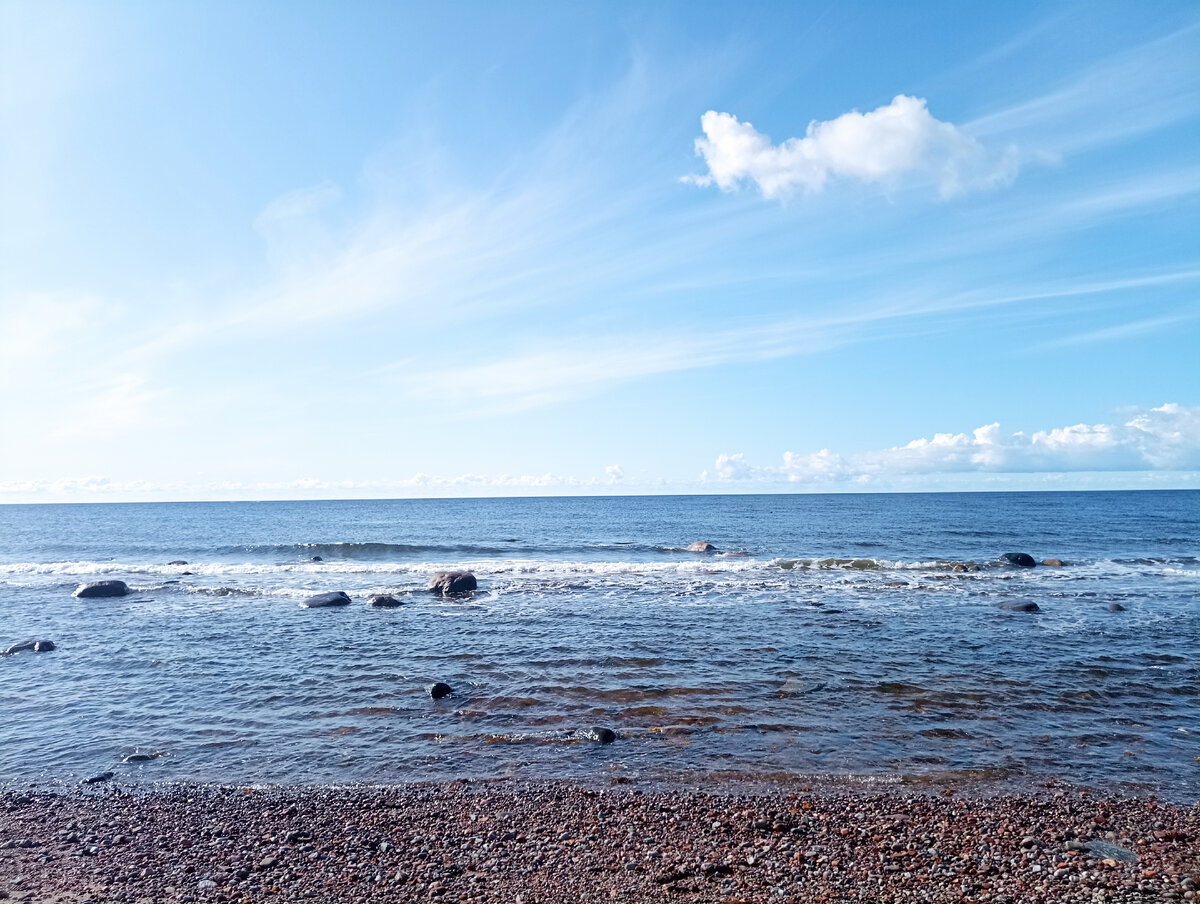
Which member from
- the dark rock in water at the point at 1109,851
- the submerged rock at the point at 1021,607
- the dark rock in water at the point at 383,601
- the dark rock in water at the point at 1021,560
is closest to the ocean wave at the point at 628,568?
the dark rock in water at the point at 1021,560

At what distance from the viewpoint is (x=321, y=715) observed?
52.4 feet

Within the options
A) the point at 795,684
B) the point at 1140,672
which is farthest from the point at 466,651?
the point at 1140,672

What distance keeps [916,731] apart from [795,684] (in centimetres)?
374

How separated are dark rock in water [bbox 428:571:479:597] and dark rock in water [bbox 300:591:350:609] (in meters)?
4.50

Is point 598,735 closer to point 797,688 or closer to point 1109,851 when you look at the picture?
point 797,688

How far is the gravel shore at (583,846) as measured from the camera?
28.1ft

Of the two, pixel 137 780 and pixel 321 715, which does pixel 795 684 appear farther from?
pixel 137 780

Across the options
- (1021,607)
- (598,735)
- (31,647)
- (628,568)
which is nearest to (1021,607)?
(1021,607)

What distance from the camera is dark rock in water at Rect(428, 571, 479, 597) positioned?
34.5 meters

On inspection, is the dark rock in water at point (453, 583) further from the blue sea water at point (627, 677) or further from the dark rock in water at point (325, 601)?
the dark rock in water at point (325, 601)

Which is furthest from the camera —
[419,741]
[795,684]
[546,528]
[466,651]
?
[546,528]

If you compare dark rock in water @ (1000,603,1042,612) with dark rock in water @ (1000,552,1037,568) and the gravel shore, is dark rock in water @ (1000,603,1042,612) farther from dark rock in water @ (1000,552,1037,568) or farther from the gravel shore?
the gravel shore

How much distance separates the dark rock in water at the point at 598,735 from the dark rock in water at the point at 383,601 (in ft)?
60.8

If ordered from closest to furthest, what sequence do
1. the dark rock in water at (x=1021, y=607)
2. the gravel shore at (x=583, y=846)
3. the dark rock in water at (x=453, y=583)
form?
1. the gravel shore at (x=583, y=846)
2. the dark rock in water at (x=1021, y=607)
3. the dark rock in water at (x=453, y=583)
